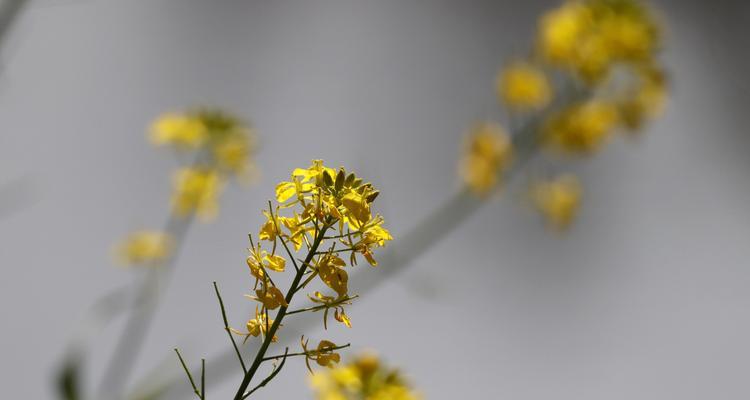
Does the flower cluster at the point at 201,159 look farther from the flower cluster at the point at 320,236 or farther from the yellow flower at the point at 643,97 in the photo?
the flower cluster at the point at 320,236

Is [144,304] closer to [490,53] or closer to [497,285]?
[497,285]

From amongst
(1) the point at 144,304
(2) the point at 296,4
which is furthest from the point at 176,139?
(2) the point at 296,4

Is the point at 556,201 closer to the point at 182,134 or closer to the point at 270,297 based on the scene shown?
the point at 182,134

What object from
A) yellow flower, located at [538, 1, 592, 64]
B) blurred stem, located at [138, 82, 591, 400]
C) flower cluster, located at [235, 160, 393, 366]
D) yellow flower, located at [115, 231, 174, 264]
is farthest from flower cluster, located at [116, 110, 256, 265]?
flower cluster, located at [235, 160, 393, 366]

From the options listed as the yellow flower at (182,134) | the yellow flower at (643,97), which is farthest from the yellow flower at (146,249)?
the yellow flower at (643,97)

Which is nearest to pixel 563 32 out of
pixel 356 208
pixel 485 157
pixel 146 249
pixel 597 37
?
pixel 597 37

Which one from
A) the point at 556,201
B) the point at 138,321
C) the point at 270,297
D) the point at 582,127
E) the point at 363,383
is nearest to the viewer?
the point at 270,297
